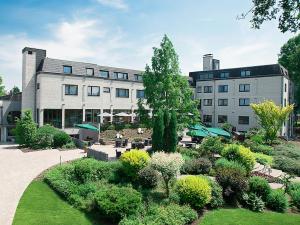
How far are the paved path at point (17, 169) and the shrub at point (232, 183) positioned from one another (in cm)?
1145

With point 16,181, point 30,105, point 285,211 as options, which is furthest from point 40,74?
point 285,211

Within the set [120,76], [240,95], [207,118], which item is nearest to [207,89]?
[207,118]

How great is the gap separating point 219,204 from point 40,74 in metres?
31.7

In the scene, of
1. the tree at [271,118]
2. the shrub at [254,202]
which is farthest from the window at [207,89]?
the shrub at [254,202]

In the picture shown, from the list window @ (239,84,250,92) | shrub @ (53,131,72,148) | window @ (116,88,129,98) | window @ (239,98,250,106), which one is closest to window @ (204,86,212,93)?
window @ (239,84,250,92)

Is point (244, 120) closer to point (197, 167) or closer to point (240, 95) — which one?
point (240, 95)

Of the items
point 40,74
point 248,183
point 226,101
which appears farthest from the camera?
point 226,101

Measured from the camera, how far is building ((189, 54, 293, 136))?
160 ft

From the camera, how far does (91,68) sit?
45.5 meters

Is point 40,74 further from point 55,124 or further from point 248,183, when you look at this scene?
point 248,183

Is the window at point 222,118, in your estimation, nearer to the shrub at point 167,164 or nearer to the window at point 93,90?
the window at point 93,90

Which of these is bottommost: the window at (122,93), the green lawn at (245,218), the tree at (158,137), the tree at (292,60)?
the green lawn at (245,218)

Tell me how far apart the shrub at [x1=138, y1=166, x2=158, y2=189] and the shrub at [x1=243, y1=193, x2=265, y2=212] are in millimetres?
5365

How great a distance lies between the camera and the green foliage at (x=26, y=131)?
33.1m
